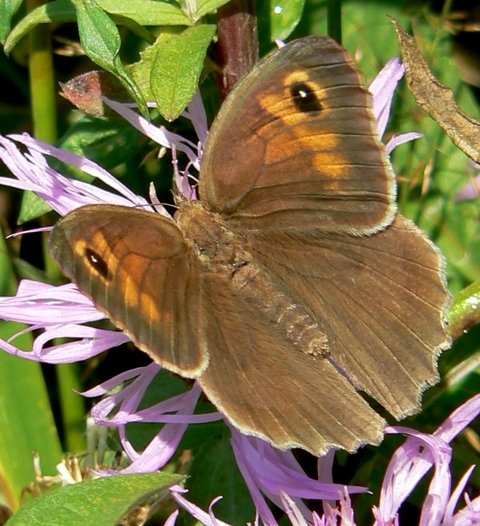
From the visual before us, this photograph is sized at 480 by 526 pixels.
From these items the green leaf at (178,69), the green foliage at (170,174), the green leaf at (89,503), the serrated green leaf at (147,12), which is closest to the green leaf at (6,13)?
the green foliage at (170,174)

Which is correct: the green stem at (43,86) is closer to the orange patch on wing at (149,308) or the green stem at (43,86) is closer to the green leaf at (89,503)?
the orange patch on wing at (149,308)

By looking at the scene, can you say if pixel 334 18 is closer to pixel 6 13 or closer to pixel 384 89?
pixel 384 89

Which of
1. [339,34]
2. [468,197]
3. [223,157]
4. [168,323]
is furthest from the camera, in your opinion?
[468,197]

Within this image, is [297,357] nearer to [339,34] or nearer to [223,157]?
[223,157]

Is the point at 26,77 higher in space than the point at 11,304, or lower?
higher

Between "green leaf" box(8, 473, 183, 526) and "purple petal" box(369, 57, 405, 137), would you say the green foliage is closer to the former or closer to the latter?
"green leaf" box(8, 473, 183, 526)

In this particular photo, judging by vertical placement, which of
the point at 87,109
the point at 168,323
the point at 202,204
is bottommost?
the point at 168,323

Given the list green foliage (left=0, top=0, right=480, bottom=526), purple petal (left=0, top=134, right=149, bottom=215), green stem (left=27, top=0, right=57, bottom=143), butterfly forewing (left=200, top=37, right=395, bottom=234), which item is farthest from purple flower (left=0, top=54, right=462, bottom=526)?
green stem (left=27, top=0, right=57, bottom=143)

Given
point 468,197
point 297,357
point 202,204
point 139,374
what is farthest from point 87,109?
point 468,197
